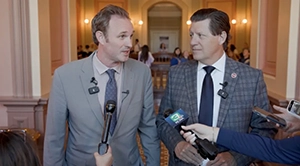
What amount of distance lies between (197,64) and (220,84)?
213 mm

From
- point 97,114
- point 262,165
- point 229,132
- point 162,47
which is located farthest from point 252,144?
point 162,47

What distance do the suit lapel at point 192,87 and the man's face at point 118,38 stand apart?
42cm

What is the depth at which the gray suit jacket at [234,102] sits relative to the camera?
195 cm

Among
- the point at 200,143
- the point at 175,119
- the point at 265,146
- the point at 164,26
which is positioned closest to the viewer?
the point at 200,143

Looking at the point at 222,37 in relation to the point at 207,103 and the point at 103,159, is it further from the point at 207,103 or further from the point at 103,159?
the point at 103,159

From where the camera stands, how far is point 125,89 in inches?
78.5

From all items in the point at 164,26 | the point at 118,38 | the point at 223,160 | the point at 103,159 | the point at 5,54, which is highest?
the point at 164,26

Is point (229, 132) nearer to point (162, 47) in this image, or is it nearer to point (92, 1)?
point (92, 1)

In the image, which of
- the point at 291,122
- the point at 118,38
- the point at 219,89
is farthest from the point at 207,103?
the point at 118,38

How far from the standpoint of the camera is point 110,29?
1.93 m

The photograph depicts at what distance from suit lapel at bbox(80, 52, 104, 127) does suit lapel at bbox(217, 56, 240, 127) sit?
69 cm

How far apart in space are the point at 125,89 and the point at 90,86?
207 millimetres

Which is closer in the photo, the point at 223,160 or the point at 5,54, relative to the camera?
the point at 223,160

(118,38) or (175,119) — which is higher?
(118,38)
